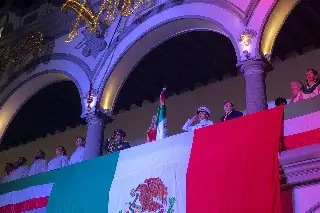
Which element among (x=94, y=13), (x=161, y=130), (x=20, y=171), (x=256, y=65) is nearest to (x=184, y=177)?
(x=161, y=130)

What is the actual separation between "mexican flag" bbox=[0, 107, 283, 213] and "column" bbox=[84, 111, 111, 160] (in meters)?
1.15

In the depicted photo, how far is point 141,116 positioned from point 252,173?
297 inches

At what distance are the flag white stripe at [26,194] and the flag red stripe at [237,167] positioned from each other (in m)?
3.39

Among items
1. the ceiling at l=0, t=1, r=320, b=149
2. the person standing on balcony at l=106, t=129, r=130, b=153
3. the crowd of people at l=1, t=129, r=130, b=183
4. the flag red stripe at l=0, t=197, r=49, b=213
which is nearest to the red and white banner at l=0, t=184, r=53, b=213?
the flag red stripe at l=0, t=197, r=49, b=213

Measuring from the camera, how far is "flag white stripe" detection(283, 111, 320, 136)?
6828mm

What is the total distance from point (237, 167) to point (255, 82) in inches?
89.2

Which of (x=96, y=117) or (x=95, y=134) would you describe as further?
(x=96, y=117)

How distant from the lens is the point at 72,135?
15375 mm

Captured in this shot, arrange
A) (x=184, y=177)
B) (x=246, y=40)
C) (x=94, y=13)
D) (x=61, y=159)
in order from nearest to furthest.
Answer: (x=184, y=177) < (x=246, y=40) < (x=61, y=159) < (x=94, y=13)

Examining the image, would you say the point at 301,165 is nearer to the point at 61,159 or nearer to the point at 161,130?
the point at 161,130

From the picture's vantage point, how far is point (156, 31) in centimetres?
1051

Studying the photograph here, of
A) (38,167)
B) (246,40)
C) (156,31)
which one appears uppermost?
(156,31)

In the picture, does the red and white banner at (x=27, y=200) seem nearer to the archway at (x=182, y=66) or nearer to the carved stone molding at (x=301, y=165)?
the archway at (x=182, y=66)

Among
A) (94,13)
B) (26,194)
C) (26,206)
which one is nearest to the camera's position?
(26,206)
